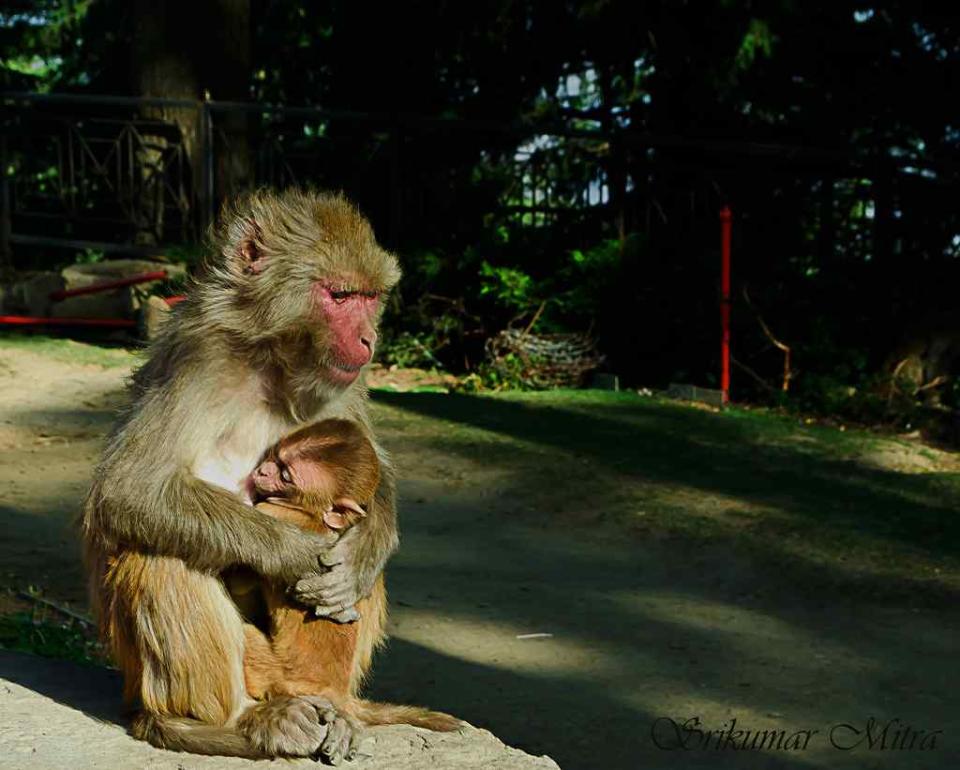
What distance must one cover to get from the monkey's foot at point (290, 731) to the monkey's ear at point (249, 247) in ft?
4.37

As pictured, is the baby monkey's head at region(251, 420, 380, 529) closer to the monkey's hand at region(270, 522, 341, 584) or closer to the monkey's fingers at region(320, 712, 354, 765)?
the monkey's hand at region(270, 522, 341, 584)

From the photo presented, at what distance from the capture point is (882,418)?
12.0m

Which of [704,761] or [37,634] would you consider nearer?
[704,761]

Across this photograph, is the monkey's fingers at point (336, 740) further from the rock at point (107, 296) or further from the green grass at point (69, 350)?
the rock at point (107, 296)

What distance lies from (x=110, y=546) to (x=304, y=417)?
74cm

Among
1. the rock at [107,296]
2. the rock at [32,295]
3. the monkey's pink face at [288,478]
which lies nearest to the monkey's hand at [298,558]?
the monkey's pink face at [288,478]

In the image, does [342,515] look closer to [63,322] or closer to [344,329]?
[344,329]

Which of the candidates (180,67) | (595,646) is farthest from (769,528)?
(180,67)

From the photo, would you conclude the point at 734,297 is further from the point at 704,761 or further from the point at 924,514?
the point at 704,761

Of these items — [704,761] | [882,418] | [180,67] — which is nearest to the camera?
[704,761]

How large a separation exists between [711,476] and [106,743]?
237 inches

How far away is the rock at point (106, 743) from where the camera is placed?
421 cm

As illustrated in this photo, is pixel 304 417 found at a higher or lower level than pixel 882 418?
higher

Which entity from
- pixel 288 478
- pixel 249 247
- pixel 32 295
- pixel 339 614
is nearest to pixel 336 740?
pixel 339 614
